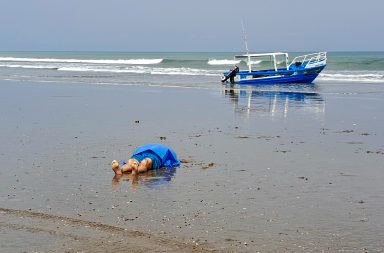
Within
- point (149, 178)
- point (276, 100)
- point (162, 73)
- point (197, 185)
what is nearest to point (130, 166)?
point (149, 178)

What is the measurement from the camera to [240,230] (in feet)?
23.8

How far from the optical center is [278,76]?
35250mm

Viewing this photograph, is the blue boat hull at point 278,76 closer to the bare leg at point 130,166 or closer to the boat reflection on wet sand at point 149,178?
the boat reflection on wet sand at point 149,178

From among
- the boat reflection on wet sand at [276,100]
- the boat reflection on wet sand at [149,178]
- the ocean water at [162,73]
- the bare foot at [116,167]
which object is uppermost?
the bare foot at [116,167]

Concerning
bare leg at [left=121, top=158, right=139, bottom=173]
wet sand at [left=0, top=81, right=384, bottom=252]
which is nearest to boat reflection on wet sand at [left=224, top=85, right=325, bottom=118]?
wet sand at [left=0, top=81, right=384, bottom=252]

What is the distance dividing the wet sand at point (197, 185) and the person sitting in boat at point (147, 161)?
0.62ft

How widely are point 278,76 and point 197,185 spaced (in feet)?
86.8

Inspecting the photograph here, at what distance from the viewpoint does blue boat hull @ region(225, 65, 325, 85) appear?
3522 centimetres

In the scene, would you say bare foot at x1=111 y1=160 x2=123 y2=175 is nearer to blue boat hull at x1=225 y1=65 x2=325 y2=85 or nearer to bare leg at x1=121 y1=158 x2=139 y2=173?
bare leg at x1=121 y1=158 x2=139 y2=173

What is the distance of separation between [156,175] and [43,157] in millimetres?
2621

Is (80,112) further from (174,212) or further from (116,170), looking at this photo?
(174,212)

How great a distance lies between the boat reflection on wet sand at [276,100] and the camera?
2067 cm

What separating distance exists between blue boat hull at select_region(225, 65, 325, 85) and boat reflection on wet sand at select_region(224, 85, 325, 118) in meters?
3.47

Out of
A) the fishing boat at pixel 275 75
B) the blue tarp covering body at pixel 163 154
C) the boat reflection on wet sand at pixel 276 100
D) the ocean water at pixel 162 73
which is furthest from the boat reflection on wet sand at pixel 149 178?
the fishing boat at pixel 275 75
